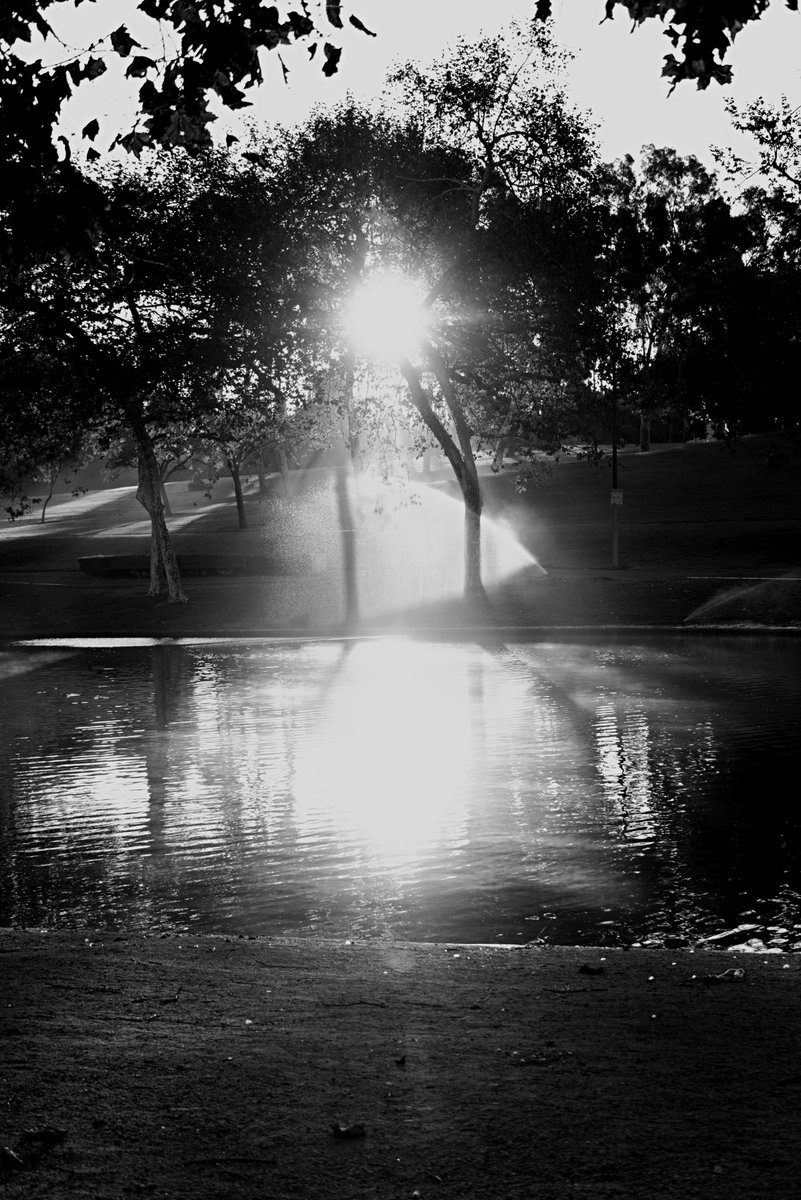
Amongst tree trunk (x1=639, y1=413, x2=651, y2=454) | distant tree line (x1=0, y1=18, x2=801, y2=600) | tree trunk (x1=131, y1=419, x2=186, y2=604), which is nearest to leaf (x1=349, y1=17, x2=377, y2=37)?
distant tree line (x1=0, y1=18, x2=801, y2=600)

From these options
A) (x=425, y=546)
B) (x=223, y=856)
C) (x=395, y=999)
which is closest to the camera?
(x=395, y=999)

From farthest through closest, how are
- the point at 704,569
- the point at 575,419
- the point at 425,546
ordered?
1. the point at 425,546
2. the point at 704,569
3. the point at 575,419

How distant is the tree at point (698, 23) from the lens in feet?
18.7

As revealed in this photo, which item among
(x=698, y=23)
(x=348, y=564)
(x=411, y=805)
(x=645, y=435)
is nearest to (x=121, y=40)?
(x=698, y=23)

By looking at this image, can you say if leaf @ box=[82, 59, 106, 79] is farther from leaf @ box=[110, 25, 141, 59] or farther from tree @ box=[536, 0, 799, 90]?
tree @ box=[536, 0, 799, 90]

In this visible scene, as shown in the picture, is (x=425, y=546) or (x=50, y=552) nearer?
(x=425, y=546)

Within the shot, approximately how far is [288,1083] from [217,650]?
22.6 m

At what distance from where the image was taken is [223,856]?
914cm

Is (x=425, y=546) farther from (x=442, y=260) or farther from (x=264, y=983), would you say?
(x=264, y=983)

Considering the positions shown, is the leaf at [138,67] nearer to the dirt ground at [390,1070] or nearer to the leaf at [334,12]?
the leaf at [334,12]

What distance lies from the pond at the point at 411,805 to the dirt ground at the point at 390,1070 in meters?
1.39

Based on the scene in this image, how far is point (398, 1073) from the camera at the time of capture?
4.47 meters

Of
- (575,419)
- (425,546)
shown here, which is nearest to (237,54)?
(575,419)

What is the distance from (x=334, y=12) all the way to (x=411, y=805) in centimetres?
640
